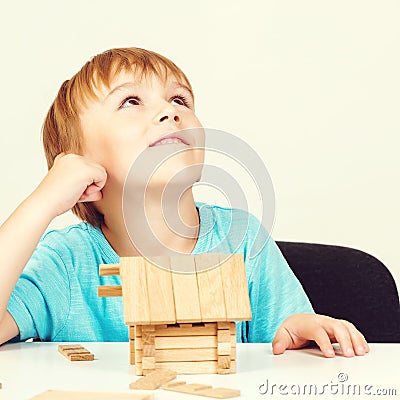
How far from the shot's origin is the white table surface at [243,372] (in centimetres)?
72

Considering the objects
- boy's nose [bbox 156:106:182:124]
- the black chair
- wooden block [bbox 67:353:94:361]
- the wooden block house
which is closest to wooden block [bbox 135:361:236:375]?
the wooden block house

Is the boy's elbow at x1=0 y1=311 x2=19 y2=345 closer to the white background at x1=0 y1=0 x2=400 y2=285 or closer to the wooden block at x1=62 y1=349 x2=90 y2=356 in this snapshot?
the wooden block at x1=62 y1=349 x2=90 y2=356

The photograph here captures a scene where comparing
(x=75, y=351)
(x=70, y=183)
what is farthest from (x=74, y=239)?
(x=75, y=351)

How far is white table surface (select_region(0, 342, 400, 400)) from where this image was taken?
2.37 feet

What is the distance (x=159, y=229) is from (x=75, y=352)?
0.96 ft

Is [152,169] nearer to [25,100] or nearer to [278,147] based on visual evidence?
[278,147]

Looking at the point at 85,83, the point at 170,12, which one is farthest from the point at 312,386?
the point at 170,12

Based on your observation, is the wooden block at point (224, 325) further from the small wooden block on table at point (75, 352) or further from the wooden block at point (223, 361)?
the small wooden block on table at point (75, 352)

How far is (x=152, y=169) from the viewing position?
1056mm

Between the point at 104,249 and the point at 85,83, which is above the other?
the point at 85,83

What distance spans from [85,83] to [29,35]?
87 cm

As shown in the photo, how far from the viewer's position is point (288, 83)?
193cm

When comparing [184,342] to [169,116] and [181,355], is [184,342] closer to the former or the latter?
[181,355]

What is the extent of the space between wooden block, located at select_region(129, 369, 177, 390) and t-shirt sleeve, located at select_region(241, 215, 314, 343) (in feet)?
1.38
